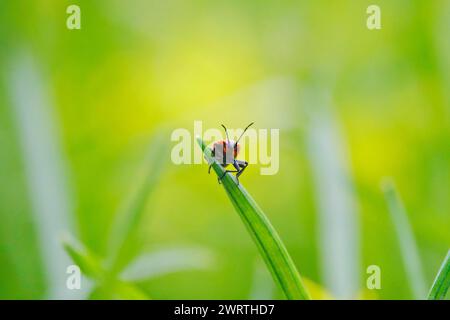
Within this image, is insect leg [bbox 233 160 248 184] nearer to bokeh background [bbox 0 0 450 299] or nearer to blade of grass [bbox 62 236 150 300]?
blade of grass [bbox 62 236 150 300]

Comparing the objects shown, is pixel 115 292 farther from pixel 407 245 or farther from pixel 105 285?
pixel 407 245

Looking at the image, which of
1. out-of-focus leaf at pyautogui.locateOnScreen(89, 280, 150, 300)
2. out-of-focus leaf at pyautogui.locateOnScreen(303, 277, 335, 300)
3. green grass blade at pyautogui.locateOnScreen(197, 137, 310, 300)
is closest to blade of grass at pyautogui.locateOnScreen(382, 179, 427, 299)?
out-of-focus leaf at pyautogui.locateOnScreen(303, 277, 335, 300)

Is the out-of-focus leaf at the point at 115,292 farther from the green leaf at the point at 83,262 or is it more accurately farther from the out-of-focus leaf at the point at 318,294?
the out-of-focus leaf at the point at 318,294

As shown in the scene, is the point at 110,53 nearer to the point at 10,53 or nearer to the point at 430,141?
the point at 10,53

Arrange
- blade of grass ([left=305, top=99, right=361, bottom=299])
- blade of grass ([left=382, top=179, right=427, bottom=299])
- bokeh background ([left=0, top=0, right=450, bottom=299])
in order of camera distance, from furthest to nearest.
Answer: bokeh background ([left=0, top=0, right=450, bottom=299]) < blade of grass ([left=305, top=99, right=361, bottom=299]) < blade of grass ([left=382, top=179, right=427, bottom=299])

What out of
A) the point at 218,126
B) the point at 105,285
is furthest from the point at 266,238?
the point at 218,126
